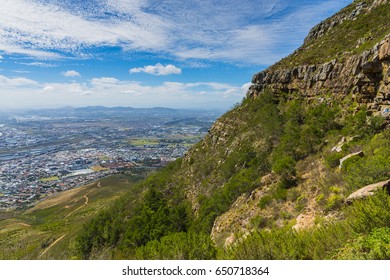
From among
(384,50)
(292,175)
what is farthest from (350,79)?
(292,175)

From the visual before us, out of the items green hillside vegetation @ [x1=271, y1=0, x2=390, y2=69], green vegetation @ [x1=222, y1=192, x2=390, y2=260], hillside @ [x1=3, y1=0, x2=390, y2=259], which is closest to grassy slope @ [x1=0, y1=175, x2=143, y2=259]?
hillside @ [x1=3, y1=0, x2=390, y2=259]

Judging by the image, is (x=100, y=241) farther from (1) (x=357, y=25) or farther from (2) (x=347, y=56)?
(1) (x=357, y=25)

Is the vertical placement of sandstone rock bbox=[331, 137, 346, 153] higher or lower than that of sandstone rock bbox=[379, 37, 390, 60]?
lower

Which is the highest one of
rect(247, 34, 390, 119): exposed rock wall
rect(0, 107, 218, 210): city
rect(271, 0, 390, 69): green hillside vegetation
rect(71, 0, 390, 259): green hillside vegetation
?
rect(271, 0, 390, 69): green hillside vegetation

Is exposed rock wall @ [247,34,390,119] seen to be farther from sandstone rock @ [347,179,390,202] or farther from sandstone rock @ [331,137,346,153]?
sandstone rock @ [347,179,390,202]

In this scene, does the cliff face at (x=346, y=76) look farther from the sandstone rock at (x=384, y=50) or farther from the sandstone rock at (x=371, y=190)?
the sandstone rock at (x=371, y=190)

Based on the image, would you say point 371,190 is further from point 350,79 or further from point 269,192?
point 350,79

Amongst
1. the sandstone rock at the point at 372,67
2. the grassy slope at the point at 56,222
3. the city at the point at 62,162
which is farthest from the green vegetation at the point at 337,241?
the city at the point at 62,162
